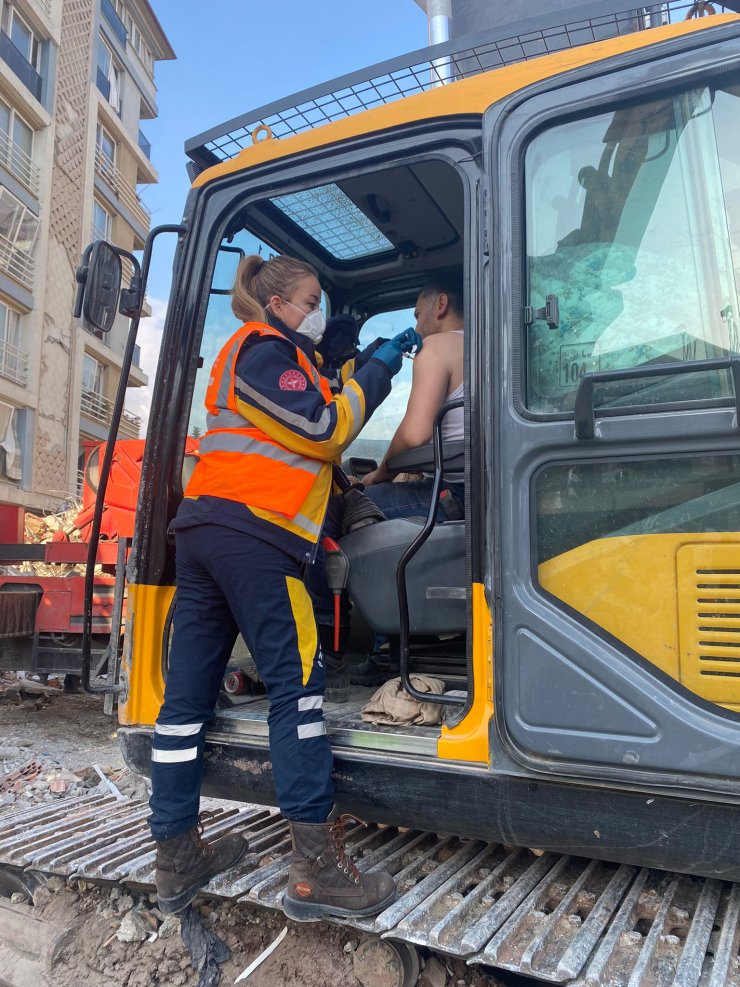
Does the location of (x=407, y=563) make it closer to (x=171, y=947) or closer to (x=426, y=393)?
(x=426, y=393)

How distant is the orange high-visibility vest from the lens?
7.68 feet

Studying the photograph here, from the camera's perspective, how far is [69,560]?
586 centimetres

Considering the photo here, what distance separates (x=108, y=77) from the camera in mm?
24188

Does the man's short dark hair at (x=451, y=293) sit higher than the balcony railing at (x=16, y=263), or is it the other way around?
the balcony railing at (x=16, y=263)

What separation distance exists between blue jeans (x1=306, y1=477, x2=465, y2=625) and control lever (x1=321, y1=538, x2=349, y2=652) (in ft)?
0.24

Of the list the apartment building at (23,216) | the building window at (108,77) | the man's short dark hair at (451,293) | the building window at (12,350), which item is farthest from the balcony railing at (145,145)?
the man's short dark hair at (451,293)

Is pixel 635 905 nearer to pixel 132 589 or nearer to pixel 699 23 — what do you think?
pixel 132 589

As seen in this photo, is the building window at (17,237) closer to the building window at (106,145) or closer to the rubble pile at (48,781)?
the building window at (106,145)

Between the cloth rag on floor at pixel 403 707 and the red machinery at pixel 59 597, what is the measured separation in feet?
10.9

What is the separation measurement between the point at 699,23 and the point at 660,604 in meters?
1.52

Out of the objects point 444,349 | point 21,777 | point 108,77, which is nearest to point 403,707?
point 444,349

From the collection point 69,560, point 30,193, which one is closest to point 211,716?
point 69,560

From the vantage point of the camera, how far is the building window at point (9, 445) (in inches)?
709

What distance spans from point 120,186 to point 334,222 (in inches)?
935
